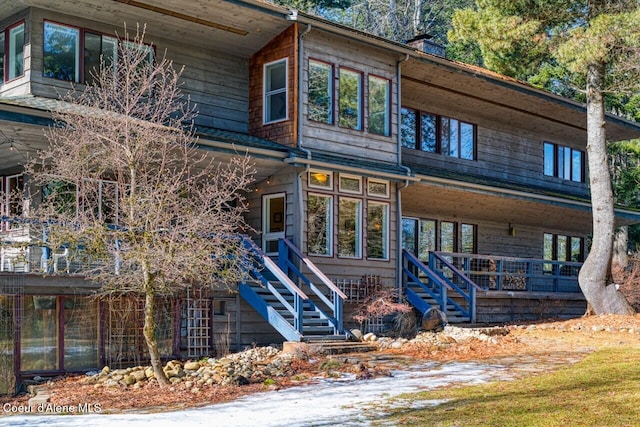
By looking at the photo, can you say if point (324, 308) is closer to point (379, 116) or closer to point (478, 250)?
point (379, 116)

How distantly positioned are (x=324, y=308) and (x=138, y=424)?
984cm

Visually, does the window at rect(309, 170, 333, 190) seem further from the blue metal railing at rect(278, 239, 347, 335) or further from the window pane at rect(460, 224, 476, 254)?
the window pane at rect(460, 224, 476, 254)

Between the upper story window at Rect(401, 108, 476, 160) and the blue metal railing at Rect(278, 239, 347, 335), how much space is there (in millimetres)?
6958

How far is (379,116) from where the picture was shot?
2128cm

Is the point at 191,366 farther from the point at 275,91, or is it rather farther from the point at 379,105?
the point at 379,105

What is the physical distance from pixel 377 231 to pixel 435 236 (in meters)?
5.28

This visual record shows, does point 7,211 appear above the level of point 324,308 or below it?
above

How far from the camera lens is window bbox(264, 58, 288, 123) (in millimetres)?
19641

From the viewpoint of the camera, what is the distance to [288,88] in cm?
1942

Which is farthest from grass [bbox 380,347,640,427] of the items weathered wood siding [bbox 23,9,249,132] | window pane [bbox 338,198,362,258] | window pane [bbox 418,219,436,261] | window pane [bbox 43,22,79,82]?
window pane [bbox 418,219,436,261]

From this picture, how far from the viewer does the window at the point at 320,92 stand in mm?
19609

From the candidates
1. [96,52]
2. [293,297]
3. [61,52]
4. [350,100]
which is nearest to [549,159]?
[350,100]

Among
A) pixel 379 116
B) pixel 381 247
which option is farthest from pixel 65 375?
pixel 379 116

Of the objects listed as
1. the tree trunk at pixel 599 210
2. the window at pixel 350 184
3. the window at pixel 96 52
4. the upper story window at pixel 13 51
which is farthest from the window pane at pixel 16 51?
the tree trunk at pixel 599 210
